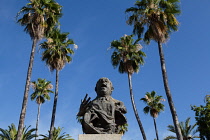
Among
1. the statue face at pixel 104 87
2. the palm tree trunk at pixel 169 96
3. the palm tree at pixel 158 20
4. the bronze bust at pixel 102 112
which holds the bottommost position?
the bronze bust at pixel 102 112

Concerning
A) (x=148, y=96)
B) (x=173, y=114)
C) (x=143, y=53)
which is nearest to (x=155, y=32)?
(x=173, y=114)

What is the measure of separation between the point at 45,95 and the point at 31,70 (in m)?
18.9

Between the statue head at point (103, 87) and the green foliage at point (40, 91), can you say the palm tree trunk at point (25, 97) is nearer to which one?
the statue head at point (103, 87)

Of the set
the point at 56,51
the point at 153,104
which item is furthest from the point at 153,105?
the point at 56,51

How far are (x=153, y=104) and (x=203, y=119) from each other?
7.01 meters

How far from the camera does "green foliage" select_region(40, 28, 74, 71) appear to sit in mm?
24125

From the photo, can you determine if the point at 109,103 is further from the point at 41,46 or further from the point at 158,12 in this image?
the point at 41,46

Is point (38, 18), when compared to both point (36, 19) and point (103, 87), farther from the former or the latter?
point (103, 87)

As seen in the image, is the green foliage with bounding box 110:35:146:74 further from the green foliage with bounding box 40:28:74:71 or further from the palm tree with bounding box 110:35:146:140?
the green foliage with bounding box 40:28:74:71

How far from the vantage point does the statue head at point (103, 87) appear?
279 inches

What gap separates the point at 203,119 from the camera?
27547 mm

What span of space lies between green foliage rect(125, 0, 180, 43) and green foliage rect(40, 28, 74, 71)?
27.6 feet

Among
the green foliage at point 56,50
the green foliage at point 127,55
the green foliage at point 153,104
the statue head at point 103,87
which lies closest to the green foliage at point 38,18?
the green foliage at point 56,50

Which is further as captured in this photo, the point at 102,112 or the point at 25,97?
the point at 25,97
